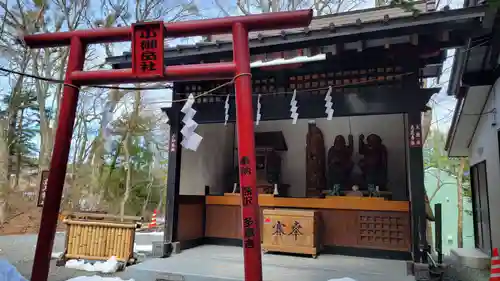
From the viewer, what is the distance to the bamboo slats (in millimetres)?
6633

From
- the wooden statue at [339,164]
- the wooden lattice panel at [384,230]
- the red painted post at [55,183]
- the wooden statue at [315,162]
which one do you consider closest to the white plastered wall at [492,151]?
the wooden lattice panel at [384,230]

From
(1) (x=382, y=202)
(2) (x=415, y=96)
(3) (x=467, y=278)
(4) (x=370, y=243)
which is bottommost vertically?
(3) (x=467, y=278)

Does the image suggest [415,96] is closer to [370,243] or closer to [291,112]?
[291,112]

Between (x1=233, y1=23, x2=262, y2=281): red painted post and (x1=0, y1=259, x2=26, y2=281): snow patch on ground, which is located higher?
(x1=233, y1=23, x2=262, y2=281): red painted post

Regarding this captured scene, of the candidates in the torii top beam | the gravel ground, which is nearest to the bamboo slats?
the gravel ground

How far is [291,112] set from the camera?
6531 millimetres

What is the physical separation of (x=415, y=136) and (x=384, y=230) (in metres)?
2.04

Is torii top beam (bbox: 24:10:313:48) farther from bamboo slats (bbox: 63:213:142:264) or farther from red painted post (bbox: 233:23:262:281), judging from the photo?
bamboo slats (bbox: 63:213:142:264)

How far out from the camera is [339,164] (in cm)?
812

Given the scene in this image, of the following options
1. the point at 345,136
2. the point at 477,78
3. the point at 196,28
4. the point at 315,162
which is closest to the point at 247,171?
the point at 196,28

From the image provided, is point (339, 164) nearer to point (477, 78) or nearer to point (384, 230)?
point (384, 230)

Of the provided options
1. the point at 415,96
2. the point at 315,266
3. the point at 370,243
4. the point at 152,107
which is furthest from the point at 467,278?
the point at 152,107

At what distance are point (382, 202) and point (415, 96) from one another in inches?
81.5

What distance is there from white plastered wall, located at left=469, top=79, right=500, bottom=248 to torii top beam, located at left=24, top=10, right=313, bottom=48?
15.7 ft
